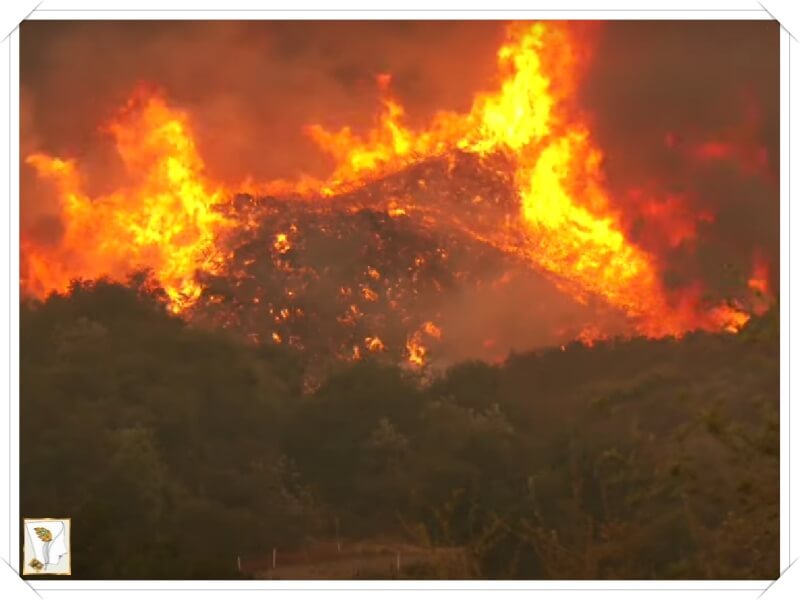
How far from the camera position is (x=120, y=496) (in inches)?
268

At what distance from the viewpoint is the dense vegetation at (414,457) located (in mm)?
6766

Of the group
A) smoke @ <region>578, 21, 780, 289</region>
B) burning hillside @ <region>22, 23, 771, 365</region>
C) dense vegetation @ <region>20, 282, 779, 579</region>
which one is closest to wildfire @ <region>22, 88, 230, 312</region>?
burning hillside @ <region>22, 23, 771, 365</region>

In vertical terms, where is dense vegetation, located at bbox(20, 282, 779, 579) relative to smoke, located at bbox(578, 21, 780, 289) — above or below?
below

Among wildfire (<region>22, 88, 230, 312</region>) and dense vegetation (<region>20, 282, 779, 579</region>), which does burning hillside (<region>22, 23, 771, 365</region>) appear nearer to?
wildfire (<region>22, 88, 230, 312</region>)

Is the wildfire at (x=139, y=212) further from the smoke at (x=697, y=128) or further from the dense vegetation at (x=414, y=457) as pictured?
the smoke at (x=697, y=128)

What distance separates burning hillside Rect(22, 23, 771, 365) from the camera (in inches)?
272

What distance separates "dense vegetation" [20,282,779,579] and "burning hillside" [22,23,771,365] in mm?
219

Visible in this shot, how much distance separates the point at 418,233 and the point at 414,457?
4.38 ft

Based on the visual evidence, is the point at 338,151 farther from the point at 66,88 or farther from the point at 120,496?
the point at 120,496

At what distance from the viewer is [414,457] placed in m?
6.84

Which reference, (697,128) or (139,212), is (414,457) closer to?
(139,212)

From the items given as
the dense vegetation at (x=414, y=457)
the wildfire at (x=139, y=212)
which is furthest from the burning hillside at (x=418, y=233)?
the dense vegetation at (x=414, y=457)

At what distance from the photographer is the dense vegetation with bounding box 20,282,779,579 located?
6.77 metres

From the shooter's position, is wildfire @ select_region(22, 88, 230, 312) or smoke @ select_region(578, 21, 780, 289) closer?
smoke @ select_region(578, 21, 780, 289)
